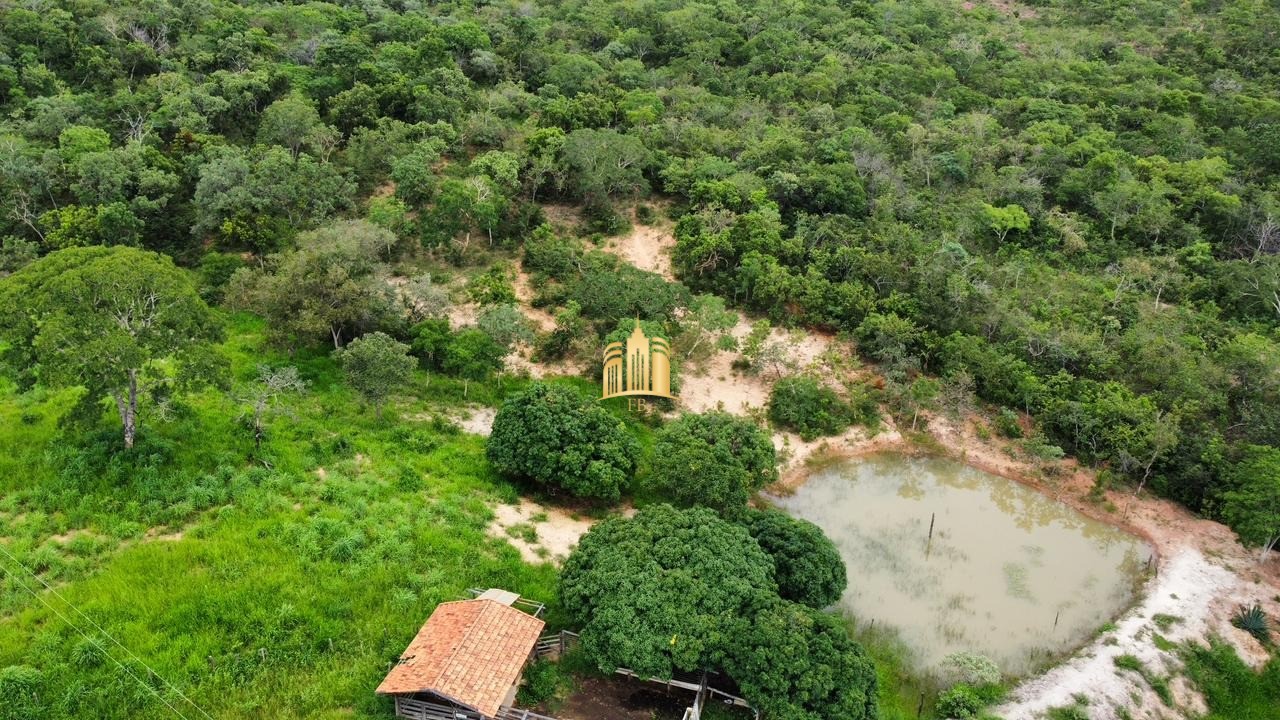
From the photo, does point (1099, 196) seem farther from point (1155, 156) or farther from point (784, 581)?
point (784, 581)

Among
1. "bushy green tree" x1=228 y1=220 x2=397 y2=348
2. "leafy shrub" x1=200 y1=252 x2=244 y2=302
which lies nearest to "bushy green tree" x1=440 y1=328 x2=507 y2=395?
"bushy green tree" x1=228 y1=220 x2=397 y2=348

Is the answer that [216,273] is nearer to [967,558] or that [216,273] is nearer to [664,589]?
[664,589]

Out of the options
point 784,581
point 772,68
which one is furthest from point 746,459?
point 772,68

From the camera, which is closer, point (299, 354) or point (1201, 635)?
point (1201, 635)

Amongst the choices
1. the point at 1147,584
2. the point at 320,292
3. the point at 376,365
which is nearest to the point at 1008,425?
the point at 1147,584

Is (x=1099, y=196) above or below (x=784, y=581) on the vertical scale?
above

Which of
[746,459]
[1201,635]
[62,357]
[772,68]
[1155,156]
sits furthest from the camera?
[772,68]

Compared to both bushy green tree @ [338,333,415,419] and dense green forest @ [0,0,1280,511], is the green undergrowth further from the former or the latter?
bushy green tree @ [338,333,415,419]
